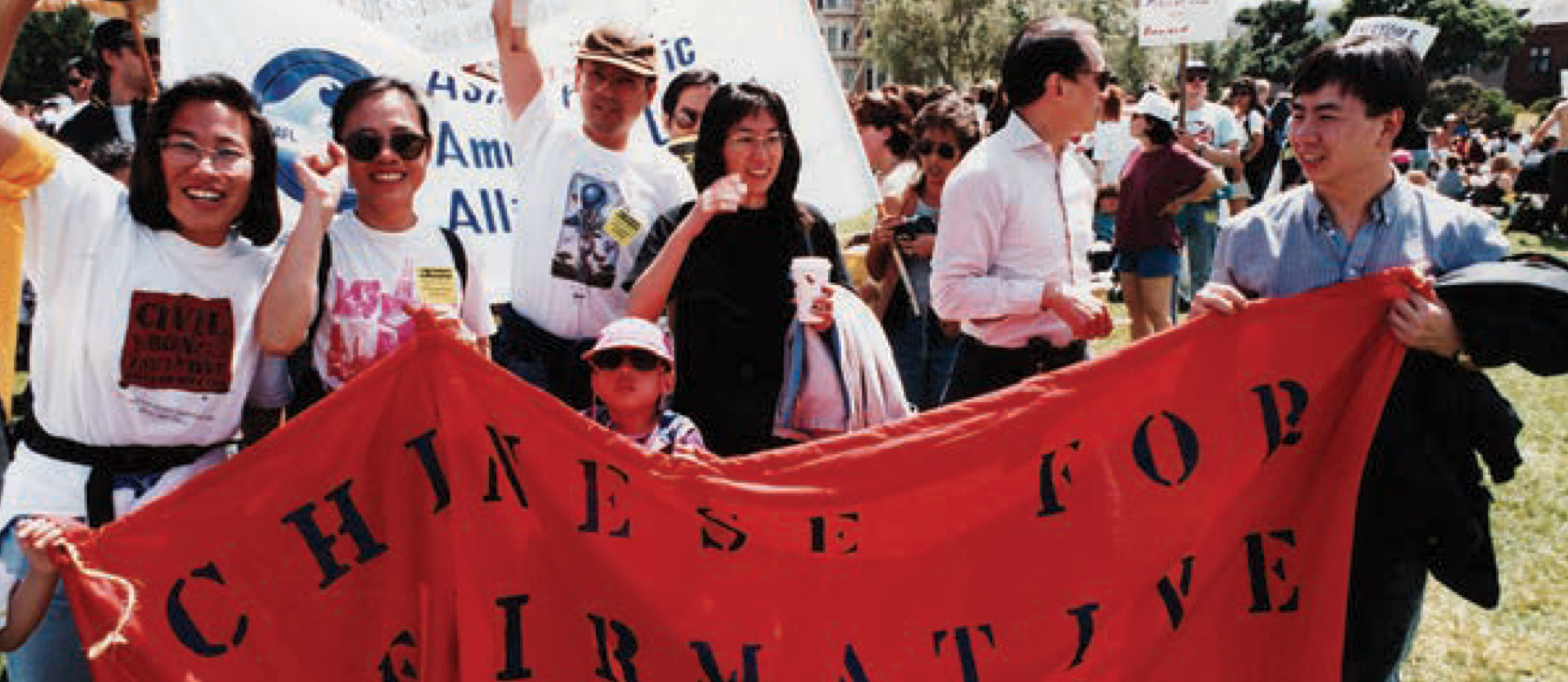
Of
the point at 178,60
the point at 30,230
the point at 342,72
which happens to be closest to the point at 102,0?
the point at 178,60

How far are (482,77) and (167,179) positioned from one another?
246cm

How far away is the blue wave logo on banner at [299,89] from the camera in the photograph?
170 inches

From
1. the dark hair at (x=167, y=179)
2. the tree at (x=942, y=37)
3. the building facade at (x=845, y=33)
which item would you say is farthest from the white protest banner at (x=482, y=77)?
the building facade at (x=845, y=33)

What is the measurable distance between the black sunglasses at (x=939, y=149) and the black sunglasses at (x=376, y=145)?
2601 millimetres

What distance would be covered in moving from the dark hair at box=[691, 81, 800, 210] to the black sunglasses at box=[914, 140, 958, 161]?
5.25 ft

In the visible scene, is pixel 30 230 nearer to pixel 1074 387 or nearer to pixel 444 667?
pixel 444 667

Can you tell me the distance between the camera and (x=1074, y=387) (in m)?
2.79

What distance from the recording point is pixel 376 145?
2.92 metres

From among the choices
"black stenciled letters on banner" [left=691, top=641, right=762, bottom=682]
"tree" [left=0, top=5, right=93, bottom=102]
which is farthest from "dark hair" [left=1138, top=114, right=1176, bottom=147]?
"tree" [left=0, top=5, right=93, bottom=102]

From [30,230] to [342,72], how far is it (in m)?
2.01

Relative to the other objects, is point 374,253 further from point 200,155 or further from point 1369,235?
point 1369,235

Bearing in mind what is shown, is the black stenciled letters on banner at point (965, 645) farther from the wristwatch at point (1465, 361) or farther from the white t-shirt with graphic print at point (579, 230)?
the white t-shirt with graphic print at point (579, 230)

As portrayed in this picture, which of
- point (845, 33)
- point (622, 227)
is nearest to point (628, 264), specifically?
point (622, 227)

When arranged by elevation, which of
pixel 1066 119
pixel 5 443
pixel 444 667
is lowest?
pixel 444 667
